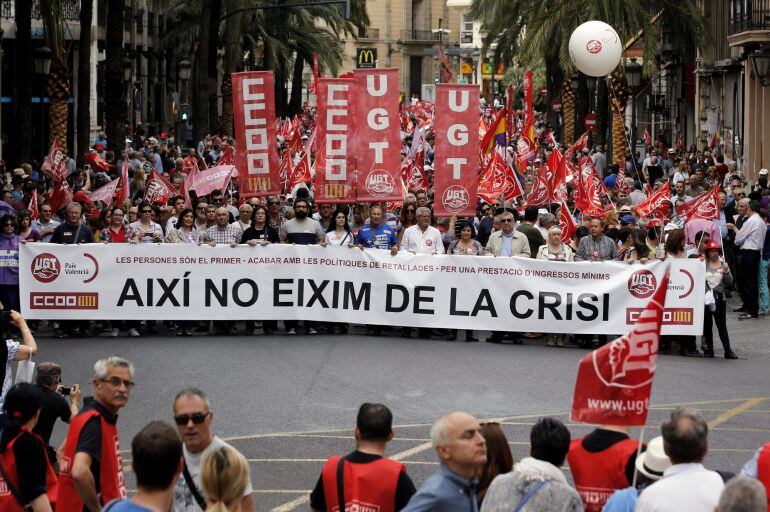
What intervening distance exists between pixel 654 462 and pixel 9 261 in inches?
491

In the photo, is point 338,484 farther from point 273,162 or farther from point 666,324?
point 273,162

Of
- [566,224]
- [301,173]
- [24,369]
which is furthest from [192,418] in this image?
[301,173]

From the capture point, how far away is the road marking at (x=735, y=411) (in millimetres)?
13266

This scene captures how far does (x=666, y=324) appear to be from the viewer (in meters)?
17.4

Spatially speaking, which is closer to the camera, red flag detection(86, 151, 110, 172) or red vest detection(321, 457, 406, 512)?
red vest detection(321, 457, 406, 512)

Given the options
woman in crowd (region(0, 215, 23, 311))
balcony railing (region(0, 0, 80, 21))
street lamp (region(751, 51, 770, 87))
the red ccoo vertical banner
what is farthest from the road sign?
woman in crowd (region(0, 215, 23, 311))

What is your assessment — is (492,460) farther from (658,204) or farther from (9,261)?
(658,204)

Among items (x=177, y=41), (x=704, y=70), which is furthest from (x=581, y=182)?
(x=177, y=41)

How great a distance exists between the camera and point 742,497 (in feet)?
18.1

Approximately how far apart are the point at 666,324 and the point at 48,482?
35.1 ft

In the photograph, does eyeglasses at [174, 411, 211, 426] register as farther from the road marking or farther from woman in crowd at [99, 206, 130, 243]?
woman in crowd at [99, 206, 130, 243]

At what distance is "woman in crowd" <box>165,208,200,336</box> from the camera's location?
1847cm

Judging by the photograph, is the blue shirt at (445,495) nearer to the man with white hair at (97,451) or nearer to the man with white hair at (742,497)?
the man with white hair at (742,497)

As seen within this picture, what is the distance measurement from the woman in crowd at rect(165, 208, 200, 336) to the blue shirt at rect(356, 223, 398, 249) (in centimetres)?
208
